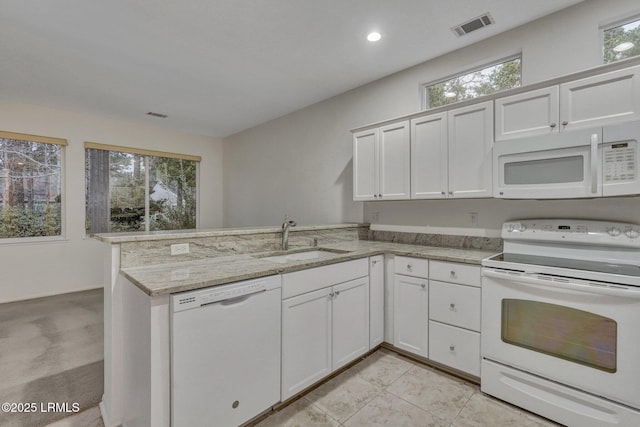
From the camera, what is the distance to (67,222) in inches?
175

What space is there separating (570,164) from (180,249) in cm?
259

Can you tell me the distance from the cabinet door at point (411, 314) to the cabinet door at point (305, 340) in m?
0.74

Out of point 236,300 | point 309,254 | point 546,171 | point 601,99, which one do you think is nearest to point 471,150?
point 546,171

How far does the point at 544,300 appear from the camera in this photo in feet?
5.87

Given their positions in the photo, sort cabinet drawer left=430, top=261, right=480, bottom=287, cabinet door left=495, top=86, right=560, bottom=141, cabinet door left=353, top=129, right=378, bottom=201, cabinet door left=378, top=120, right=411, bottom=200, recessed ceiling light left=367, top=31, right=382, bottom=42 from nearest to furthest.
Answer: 1. cabinet door left=495, top=86, right=560, bottom=141
2. cabinet drawer left=430, top=261, right=480, bottom=287
3. recessed ceiling light left=367, top=31, right=382, bottom=42
4. cabinet door left=378, top=120, right=411, bottom=200
5. cabinet door left=353, top=129, right=378, bottom=201

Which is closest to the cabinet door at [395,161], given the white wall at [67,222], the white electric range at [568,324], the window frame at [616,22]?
the white electric range at [568,324]

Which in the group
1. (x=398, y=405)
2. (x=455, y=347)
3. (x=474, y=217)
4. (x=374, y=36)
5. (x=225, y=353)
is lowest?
(x=398, y=405)

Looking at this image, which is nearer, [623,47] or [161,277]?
[161,277]

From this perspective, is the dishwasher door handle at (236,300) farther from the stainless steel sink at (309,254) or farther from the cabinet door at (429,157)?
the cabinet door at (429,157)

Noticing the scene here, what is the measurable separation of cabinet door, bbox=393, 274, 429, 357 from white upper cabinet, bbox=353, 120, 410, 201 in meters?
0.82

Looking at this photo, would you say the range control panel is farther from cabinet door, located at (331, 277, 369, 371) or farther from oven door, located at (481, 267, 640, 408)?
cabinet door, located at (331, 277, 369, 371)

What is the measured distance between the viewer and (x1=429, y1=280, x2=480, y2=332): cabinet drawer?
6.95 feet

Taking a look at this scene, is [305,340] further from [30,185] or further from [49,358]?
[30,185]

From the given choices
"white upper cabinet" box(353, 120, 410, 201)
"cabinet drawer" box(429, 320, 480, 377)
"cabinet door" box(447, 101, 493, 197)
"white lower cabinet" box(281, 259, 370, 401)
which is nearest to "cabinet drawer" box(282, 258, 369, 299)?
"white lower cabinet" box(281, 259, 370, 401)
